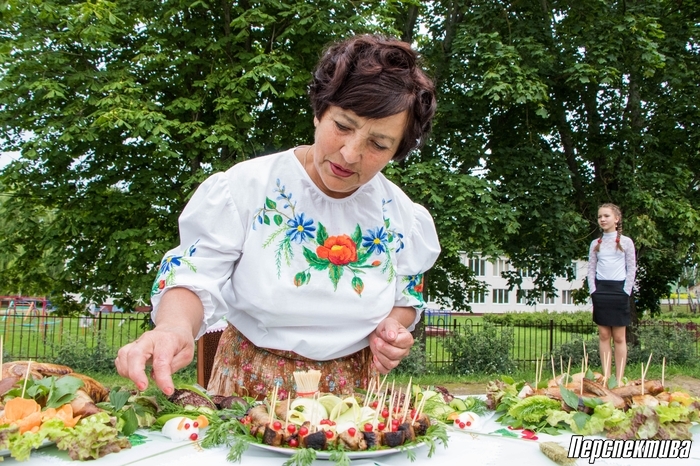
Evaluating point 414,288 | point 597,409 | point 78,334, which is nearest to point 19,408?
point 414,288

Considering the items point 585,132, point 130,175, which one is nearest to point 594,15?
point 585,132

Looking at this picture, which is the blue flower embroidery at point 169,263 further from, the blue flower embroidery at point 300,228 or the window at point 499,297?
the window at point 499,297

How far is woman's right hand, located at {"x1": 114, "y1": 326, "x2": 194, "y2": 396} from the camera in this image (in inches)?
49.9

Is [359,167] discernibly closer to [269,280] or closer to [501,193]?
[269,280]

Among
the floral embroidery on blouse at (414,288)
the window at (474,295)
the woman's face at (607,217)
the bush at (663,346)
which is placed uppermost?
the woman's face at (607,217)

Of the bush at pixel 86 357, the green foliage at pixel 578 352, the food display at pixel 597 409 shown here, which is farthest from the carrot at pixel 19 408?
the green foliage at pixel 578 352

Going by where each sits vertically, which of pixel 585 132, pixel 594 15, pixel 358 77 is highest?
pixel 594 15

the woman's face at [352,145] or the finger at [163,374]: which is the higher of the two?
the woman's face at [352,145]

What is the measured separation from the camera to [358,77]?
5.56 feet

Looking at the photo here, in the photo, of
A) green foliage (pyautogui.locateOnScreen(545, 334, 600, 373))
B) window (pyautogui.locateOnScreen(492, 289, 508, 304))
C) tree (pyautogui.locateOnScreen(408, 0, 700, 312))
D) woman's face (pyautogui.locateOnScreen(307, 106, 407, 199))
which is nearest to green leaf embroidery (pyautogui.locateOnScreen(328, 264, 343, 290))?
woman's face (pyautogui.locateOnScreen(307, 106, 407, 199))

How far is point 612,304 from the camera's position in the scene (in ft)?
25.3

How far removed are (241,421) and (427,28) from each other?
12.1 meters

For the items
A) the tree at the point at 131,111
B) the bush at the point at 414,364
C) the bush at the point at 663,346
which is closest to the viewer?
the tree at the point at 131,111

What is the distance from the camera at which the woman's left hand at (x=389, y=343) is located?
1824mm
